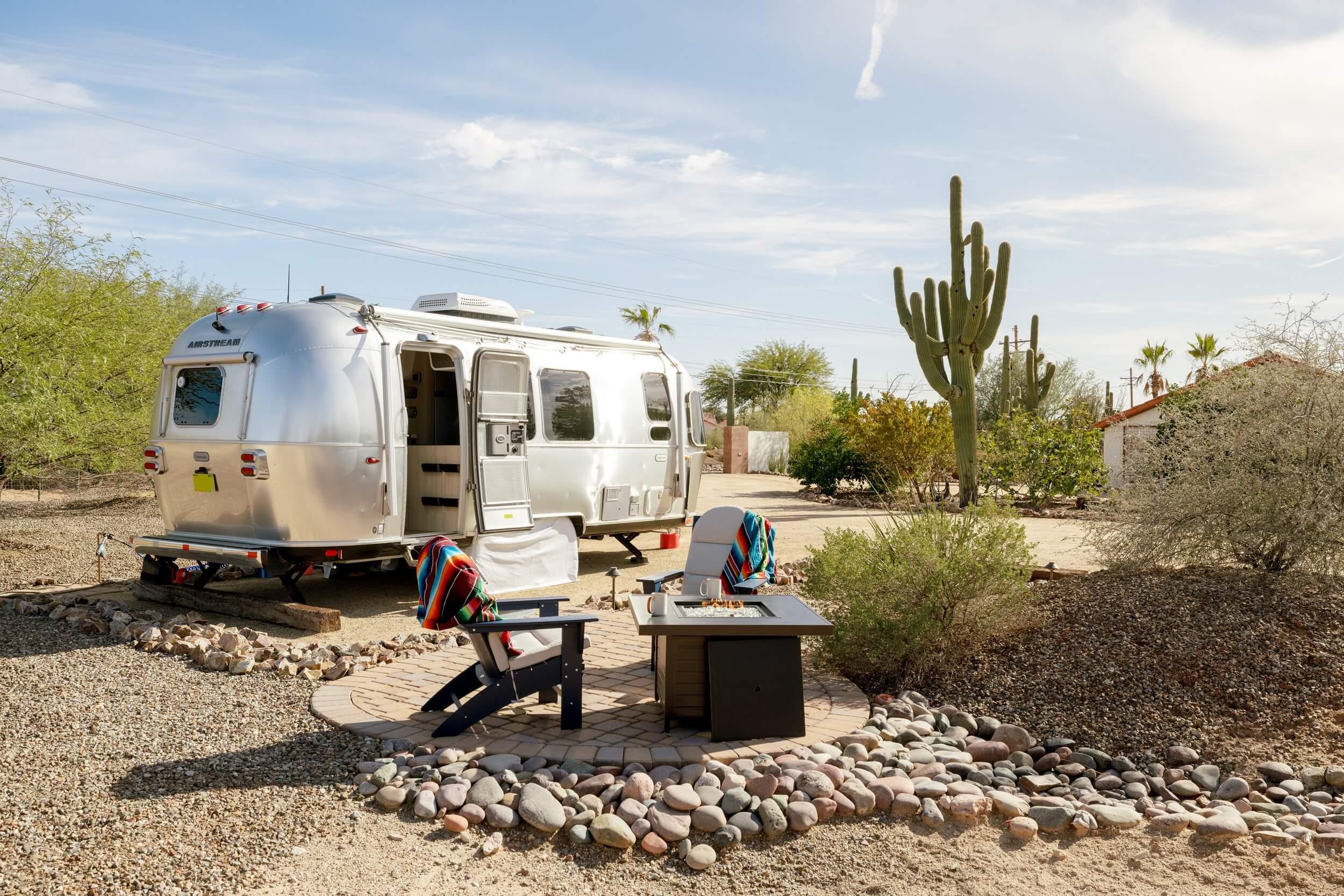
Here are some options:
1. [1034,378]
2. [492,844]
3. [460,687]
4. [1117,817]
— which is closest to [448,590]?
[460,687]

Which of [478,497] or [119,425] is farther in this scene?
[119,425]

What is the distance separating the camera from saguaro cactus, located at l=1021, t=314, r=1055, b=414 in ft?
84.9

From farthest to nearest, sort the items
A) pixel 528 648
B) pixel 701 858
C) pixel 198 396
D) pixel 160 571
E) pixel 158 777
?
pixel 160 571 < pixel 198 396 < pixel 528 648 < pixel 158 777 < pixel 701 858

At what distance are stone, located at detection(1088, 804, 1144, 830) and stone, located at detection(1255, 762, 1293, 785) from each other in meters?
0.94

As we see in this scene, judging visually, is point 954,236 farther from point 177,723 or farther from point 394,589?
point 177,723

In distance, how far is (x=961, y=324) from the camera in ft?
55.8

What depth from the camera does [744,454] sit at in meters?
29.8

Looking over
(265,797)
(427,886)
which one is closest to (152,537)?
(265,797)

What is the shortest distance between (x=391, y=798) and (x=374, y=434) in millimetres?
4382

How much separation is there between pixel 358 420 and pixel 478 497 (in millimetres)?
1291

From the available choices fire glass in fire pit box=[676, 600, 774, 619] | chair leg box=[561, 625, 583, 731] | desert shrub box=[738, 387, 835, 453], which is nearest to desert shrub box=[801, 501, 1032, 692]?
fire glass in fire pit box=[676, 600, 774, 619]

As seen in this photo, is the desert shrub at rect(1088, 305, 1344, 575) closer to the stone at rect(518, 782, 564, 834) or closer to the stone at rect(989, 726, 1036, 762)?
the stone at rect(989, 726, 1036, 762)

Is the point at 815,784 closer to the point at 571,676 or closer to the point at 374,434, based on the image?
the point at 571,676

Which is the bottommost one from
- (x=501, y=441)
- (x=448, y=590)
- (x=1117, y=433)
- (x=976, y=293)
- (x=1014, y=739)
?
(x=1014, y=739)
